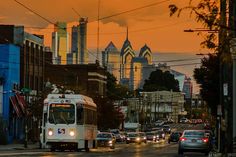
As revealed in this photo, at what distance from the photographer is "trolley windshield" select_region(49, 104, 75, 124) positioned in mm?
38156

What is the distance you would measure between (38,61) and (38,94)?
14.9 ft

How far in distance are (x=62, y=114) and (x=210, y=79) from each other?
1723 cm

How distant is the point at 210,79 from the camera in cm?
5175

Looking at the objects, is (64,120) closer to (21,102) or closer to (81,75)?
(21,102)

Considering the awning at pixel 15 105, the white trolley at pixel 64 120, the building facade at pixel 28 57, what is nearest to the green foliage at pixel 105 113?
the building facade at pixel 28 57

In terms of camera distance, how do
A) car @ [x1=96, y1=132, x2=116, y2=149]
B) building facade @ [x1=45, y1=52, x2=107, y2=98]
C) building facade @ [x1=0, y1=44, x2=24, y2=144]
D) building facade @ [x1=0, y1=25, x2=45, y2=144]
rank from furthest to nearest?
building facade @ [x1=45, y1=52, x2=107, y2=98] → building facade @ [x1=0, y1=25, x2=45, y2=144] → building facade @ [x1=0, y1=44, x2=24, y2=144] → car @ [x1=96, y1=132, x2=116, y2=149]

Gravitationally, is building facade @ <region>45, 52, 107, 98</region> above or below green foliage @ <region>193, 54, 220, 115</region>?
above

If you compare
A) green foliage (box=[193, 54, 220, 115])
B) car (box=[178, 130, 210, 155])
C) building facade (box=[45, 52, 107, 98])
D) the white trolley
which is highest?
building facade (box=[45, 52, 107, 98])

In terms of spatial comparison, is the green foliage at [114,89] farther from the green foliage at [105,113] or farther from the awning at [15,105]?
the awning at [15,105]

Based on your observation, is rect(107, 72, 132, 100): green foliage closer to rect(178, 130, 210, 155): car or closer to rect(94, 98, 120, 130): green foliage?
rect(94, 98, 120, 130): green foliage

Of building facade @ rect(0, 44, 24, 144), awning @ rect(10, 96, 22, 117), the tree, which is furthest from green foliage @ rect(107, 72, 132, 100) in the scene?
awning @ rect(10, 96, 22, 117)

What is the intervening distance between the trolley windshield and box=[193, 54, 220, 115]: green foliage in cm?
1436

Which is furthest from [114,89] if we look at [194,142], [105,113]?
[194,142]

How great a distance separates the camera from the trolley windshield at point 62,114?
125 feet
